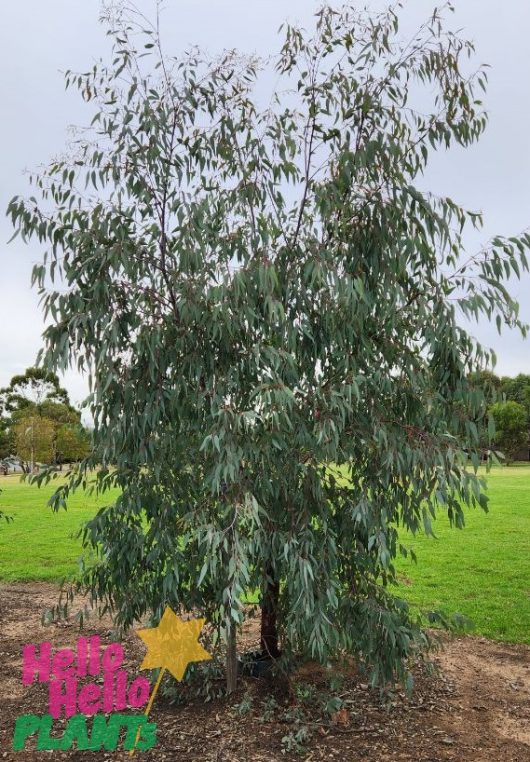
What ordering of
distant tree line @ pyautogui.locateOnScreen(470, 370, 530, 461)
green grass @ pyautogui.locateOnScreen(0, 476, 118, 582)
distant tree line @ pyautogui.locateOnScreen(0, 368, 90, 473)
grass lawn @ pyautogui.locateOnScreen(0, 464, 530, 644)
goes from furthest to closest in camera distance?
distant tree line @ pyautogui.locateOnScreen(470, 370, 530, 461), distant tree line @ pyautogui.locateOnScreen(0, 368, 90, 473), green grass @ pyautogui.locateOnScreen(0, 476, 118, 582), grass lawn @ pyautogui.locateOnScreen(0, 464, 530, 644)

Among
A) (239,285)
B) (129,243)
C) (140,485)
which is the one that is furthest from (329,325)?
(140,485)

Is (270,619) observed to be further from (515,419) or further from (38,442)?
(515,419)

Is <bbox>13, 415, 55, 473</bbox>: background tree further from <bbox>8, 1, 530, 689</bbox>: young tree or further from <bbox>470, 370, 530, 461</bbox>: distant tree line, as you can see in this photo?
<bbox>8, 1, 530, 689</bbox>: young tree

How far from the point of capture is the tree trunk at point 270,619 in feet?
11.9

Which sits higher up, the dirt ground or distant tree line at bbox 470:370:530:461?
distant tree line at bbox 470:370:530:461

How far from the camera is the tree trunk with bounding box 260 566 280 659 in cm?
362

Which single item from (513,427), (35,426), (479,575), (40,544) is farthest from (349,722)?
(513,427)

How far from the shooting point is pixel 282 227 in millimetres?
3436

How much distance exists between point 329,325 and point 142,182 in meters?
1.19

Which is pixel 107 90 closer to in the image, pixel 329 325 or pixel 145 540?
pixel 329 325

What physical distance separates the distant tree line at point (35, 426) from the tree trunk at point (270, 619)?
845 inches

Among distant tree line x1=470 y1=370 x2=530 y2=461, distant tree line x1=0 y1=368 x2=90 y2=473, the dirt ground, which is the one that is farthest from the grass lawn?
distant tree line x1=470 y1=370 x2=530 y2=461

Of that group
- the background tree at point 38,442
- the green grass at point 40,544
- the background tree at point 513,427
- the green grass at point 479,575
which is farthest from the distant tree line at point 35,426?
the background tree at point 513,427

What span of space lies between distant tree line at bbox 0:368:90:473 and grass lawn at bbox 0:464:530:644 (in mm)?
12305
